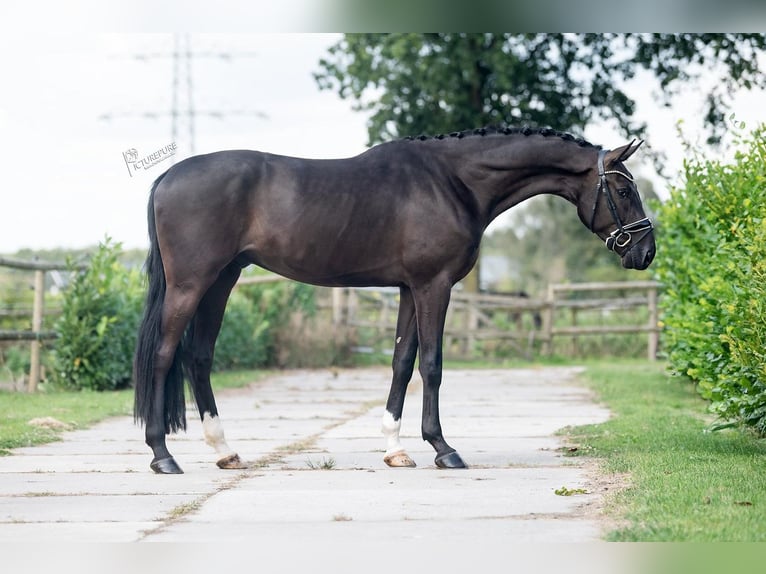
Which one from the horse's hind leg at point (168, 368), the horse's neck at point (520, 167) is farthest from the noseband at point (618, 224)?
the horse's hind leg at point (168, 368)

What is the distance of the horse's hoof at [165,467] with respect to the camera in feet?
19.6

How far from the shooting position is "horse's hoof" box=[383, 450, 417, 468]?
245 inches

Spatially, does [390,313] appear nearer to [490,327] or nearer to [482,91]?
[490,327]

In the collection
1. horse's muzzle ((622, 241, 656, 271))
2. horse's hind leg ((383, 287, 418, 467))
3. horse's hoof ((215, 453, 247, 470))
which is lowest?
horse's hoof ((215, 453, 247, 470))

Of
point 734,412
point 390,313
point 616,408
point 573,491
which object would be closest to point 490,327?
point 390,313

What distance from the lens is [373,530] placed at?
4211 mm

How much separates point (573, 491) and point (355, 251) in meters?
2.04

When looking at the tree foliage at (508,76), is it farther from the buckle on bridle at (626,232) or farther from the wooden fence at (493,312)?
the buckle on bridle at (626,232)

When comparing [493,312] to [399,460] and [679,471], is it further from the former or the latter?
[679,471]

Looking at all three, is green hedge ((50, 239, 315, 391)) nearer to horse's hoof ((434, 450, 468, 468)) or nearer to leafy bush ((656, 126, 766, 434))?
leafy bush ((656, 126, 766, 434))

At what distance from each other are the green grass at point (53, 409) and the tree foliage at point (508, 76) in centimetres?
912

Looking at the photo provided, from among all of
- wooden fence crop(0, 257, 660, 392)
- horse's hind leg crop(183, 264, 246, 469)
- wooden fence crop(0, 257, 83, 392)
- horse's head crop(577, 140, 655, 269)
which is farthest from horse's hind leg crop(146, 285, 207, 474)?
wooden fence crop(0, 257, 660, 392)

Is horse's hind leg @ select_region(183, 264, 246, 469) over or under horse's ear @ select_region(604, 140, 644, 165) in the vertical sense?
under

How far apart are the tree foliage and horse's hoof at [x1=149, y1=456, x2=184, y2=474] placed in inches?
568
